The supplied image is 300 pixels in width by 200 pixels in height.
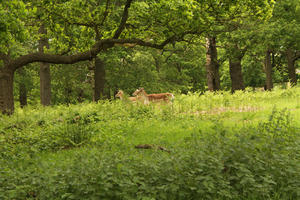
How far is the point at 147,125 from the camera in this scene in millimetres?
10820

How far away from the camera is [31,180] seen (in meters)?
5.09

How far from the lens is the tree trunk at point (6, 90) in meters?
11.2

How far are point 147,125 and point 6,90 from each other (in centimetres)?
541

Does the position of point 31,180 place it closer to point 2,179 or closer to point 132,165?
point 2,179

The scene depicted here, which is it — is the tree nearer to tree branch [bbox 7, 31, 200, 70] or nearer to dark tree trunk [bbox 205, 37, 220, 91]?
tree branch [bbox 7, 31, 200, 70]

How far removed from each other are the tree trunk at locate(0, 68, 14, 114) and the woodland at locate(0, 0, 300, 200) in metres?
0.04

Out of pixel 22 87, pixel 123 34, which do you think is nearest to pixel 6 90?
pixel 123 34

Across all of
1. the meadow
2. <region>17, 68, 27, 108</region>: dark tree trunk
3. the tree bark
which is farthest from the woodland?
<region>17, 68, 27, 108</region>: dark tree trunk

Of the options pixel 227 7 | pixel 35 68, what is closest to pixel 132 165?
pixel 227 7

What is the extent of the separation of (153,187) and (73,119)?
278 inches

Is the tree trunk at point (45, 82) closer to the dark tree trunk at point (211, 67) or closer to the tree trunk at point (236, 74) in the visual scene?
the dark tree trunk at point (211, 67)

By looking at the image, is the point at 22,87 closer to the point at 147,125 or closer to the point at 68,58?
the point at 68,58

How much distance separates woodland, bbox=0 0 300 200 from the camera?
457cm

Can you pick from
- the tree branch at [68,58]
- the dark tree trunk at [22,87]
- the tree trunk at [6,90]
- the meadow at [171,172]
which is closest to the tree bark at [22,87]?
the dark tree trunk at [22,87]
